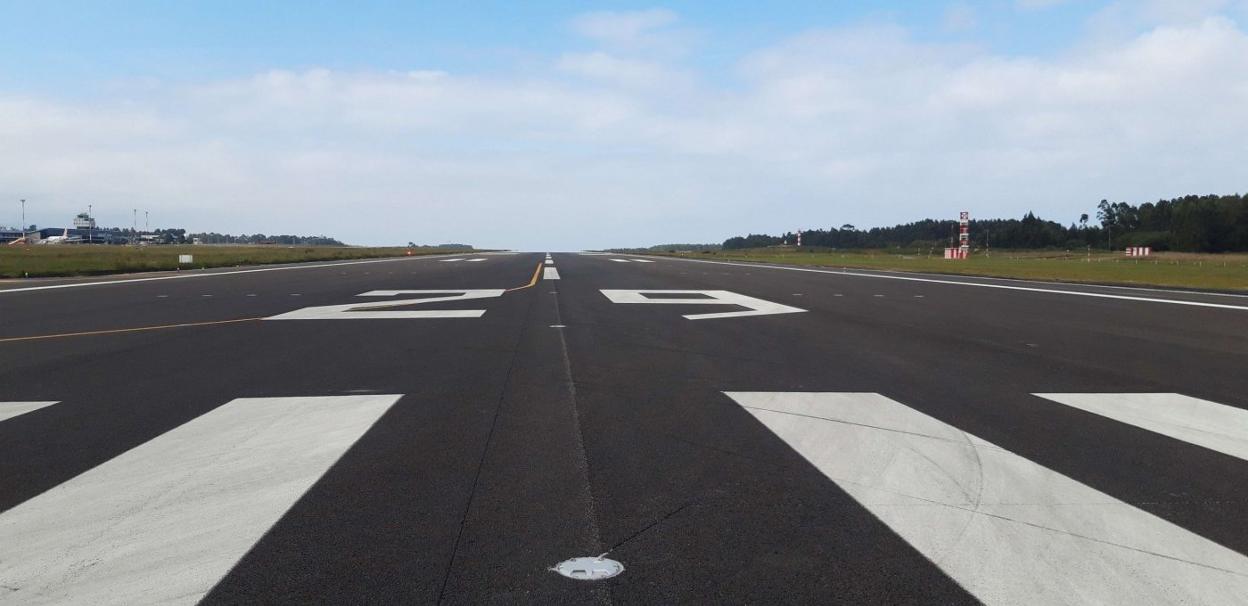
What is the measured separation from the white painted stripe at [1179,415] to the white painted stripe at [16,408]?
8788 mm

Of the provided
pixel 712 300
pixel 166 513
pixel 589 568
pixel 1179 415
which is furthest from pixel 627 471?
pixel 712 300

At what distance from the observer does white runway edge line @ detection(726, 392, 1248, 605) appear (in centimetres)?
321

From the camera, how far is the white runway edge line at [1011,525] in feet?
10.5

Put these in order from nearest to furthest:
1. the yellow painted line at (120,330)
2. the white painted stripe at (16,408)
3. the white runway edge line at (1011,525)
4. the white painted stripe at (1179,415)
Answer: the white runway edge line at (1011,525) → the white painted stripe at (1179,415) → the white painted stripe at (16,408) → the yellow painted line at (120,330)

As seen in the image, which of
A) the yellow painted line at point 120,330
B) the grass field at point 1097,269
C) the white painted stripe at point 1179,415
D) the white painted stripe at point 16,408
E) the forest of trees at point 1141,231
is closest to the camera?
the white painted stripe at point 1179,415

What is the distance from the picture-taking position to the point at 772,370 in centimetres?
863

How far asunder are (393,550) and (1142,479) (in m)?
4.18

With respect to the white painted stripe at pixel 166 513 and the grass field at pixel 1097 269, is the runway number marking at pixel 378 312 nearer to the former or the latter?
the white painted stripe at pixel 166 513

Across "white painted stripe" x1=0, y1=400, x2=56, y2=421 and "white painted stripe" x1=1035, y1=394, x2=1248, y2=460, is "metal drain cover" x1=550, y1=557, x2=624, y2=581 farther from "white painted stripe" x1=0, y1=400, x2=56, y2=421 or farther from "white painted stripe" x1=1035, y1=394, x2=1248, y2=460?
"white painted stripe" x1=0, y1=400, x2=56, y2=421

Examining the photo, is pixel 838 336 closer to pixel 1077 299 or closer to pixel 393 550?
pixel 393 550

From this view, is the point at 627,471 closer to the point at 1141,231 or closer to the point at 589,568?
the point at 589,568

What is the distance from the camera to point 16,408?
22.2ft

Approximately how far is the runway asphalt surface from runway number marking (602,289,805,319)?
4.46 metres

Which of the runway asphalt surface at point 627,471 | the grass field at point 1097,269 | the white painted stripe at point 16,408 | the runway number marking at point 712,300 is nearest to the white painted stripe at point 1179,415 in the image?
→ the runway asphalt surface at point 627,471
